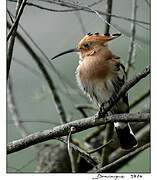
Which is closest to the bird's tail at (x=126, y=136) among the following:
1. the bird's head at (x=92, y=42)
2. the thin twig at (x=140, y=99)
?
the thin twig at (x=140, y=99)

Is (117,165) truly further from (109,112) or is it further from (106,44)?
(106,44)

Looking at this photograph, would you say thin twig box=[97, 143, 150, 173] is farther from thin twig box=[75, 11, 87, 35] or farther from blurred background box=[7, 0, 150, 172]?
thin twig box=[75, 11, 87, 35]

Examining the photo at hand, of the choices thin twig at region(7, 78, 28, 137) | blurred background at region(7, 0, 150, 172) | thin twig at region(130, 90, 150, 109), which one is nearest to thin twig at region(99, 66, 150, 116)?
blurred background at region(7, 0, 150, 172)

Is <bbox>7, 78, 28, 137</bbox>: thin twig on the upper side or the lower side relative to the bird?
lower

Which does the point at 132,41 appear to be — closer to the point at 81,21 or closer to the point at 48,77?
the point at 81,21

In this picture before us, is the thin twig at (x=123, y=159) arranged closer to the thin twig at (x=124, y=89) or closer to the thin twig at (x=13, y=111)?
the thin twig at (x=124, y=89)
